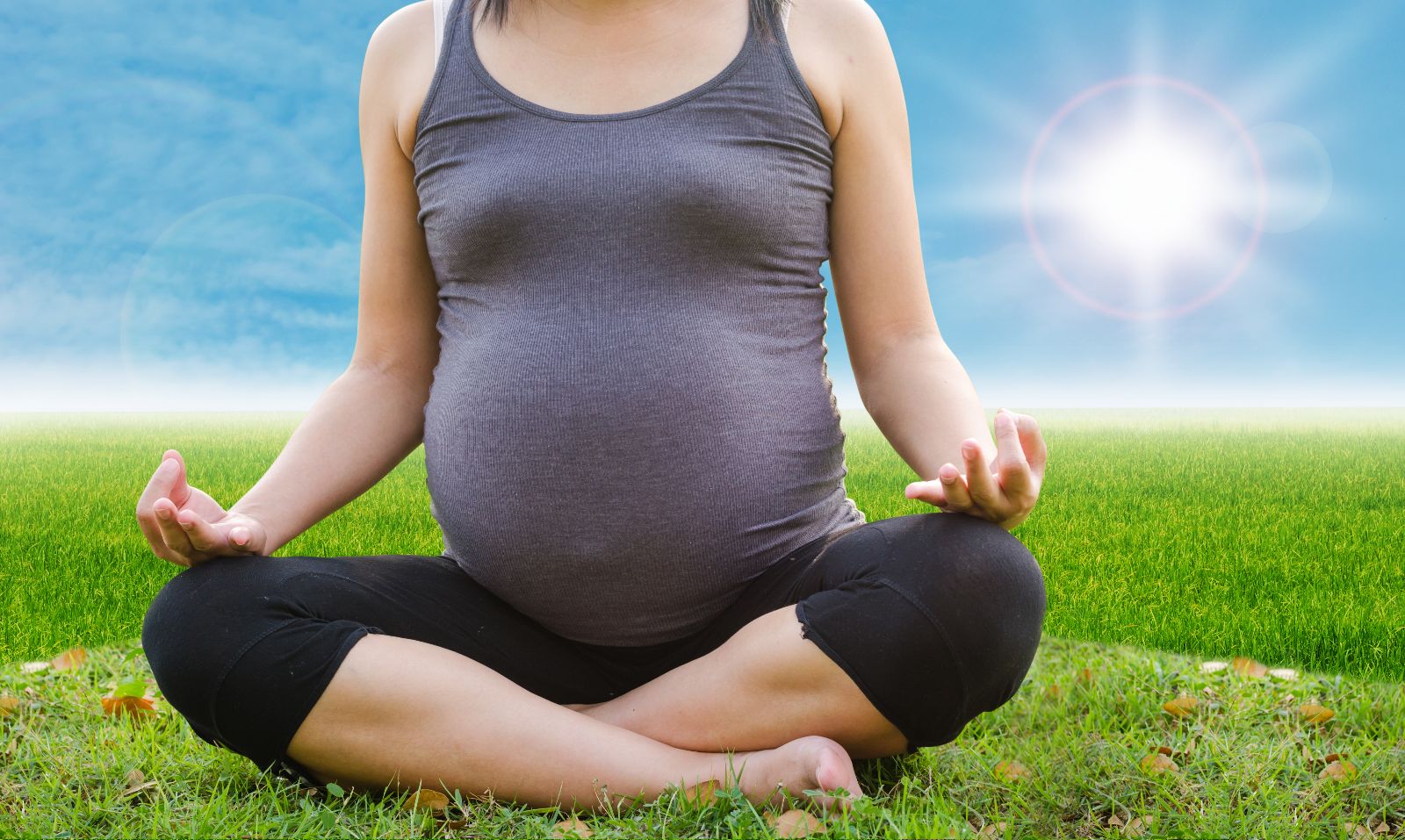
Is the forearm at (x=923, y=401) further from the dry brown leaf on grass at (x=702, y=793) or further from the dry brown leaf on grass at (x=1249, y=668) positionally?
the dry brown leaf on grass at (x=1249, y=668)

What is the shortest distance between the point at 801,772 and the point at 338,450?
1.16 m

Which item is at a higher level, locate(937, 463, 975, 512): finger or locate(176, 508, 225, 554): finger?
locate(937, 463, 975, 512): finger

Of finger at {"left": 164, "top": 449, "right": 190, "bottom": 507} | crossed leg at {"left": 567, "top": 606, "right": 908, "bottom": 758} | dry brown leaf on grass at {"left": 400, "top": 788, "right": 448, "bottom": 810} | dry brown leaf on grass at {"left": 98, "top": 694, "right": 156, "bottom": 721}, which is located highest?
finger at {"left": 164, "top": 449, "right": 190, "bottom": 507}

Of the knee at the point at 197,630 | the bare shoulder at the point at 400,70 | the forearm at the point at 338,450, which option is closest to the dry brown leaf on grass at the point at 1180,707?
the forearm at the point at 338,450

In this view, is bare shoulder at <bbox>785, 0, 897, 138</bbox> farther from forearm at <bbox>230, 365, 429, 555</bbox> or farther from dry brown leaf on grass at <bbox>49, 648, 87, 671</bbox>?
dry brown leaf on grass at <bbox>49, 648, 87, 671</bbox>

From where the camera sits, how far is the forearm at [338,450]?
211 centimetres

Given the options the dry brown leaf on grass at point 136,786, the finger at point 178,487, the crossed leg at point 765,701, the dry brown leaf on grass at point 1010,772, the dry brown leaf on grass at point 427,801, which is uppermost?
the finger at point 178,487

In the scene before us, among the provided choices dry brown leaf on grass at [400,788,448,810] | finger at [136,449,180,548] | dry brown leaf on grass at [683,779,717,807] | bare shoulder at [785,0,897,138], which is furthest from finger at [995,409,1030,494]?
finger at [136,449,180,548]

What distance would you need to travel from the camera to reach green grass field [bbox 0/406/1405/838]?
183 cm

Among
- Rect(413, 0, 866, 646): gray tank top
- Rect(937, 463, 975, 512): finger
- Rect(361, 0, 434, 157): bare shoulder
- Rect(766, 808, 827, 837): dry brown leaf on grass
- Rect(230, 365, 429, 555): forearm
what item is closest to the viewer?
Rect(766, 808, 827, 837): dry brown leaf on grass

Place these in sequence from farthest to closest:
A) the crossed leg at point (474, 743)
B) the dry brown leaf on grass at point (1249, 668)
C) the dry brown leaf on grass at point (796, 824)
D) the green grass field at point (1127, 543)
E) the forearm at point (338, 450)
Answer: the green grass field at point (1127, 543)
the dry brown leaf on grass at point (1249, 668)
the forearm at point (338, 450)
the crossed leg at point (474, 743)
the dry brown leaf on grass at point (796, 824)

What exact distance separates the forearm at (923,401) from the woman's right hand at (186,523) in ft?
4.04

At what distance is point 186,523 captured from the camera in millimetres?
1849

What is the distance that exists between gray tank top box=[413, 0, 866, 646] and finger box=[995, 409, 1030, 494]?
42 cm
